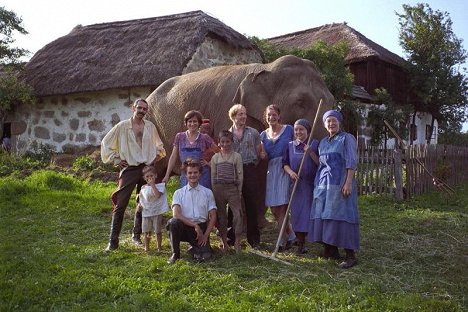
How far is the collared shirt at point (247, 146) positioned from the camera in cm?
608

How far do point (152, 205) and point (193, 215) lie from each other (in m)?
0.67

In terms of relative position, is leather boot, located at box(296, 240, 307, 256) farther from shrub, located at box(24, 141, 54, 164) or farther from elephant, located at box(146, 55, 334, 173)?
shrub, located at box(24, 141, 54, 164)

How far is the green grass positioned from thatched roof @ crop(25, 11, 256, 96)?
7.13m

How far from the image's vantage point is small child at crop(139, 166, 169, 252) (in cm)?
617

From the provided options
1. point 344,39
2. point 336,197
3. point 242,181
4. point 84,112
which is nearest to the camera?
point 336,197

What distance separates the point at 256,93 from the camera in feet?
22.5

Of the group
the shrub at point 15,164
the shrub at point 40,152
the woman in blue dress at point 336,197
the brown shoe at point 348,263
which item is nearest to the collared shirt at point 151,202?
the woman in blue dress at point 336,197

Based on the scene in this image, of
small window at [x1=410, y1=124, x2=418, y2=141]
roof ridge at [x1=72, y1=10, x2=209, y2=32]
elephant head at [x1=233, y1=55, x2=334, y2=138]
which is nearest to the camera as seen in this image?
elephant head at [x1=233, y1=55, x2=334, y2=138]

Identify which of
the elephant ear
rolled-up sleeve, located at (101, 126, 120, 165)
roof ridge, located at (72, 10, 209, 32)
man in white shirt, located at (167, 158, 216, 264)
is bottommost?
man in white shirt, located at (167, 158, 216, 264)

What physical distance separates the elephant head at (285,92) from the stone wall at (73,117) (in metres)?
8.00

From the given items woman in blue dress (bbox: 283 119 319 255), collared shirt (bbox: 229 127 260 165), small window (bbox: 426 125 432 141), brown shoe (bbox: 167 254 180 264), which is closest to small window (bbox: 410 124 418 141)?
small window (bbox: 426 125 432 141)

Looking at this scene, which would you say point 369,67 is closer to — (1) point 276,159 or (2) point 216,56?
(2) point 216,56

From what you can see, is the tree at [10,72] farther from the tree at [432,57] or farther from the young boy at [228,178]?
the tree at [432,57]

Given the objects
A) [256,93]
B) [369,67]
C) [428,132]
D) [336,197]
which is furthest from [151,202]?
[428,132]
